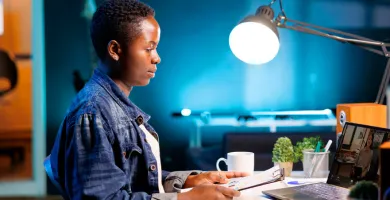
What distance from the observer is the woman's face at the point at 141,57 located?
1.42 m

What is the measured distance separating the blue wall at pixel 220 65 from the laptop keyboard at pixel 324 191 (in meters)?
2.46

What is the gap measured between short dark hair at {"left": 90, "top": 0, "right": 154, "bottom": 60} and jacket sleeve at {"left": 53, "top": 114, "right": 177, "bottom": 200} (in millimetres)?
236

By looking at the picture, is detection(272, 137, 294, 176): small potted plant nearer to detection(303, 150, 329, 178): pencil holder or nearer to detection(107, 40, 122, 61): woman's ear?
detection(303, 150, 329, 178): pencil holder

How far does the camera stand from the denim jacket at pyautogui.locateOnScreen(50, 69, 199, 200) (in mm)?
1245

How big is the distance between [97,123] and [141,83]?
0.23 metres

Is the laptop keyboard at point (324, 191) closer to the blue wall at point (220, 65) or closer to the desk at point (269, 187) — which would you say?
the desk at point (269, 187)

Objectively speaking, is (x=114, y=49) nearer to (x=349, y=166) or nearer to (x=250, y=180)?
(x=250, y=180)

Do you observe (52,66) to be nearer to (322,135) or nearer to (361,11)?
(322,135)

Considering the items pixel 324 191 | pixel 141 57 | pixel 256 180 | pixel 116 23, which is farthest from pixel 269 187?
pixel 116 23

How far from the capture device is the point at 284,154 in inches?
68.1

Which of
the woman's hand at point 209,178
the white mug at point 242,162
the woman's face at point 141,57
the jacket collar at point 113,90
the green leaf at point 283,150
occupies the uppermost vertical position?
the woman's face at point 141,57

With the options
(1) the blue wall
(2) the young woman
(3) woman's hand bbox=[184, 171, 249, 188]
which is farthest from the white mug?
(1) the blue wall

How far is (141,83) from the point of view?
4.83 ft

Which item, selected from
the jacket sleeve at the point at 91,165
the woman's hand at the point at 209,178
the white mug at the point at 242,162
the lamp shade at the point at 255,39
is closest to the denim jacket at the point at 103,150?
the jacket sleeve at the point at 91,165
